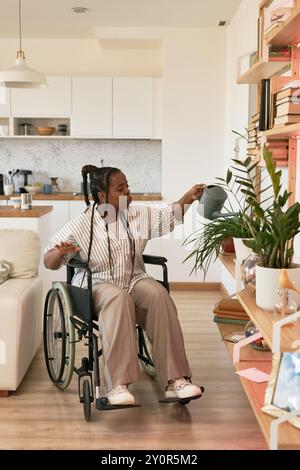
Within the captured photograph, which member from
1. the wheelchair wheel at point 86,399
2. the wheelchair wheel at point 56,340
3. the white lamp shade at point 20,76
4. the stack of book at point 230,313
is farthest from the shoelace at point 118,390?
the white lamp shade at point 20,76

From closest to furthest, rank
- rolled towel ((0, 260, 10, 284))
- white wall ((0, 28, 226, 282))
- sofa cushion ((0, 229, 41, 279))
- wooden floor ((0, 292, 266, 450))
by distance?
1. wooden floor ((0, 292, 266, 450))
2. rolled towel ((0, 260, 10, 284))
3. sofa cushion ((0, 229, 41, 279))
4. white wall ((0, 28, 226, 282))

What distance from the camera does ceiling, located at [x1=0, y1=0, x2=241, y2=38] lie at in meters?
5.17

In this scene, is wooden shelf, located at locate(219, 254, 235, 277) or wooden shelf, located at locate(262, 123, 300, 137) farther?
wooden shelf, located at locate(219, 254, 235, 277)

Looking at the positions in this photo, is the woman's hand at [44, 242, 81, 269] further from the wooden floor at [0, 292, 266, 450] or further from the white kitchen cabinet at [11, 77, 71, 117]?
the white kitchen cabinet at [11, 77, 71, 117]

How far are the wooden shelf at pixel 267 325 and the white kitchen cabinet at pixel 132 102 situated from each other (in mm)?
4174

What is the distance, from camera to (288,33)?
9.02 ft

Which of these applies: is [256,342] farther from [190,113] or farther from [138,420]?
[190,113]

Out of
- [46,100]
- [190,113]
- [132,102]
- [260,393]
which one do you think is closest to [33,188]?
[46,100]

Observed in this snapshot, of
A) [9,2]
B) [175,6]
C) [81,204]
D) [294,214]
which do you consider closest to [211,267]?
[81,204]

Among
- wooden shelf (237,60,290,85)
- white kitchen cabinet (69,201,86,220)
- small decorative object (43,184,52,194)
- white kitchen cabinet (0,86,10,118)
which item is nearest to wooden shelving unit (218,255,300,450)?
wooden shelf (237,60,290,85)

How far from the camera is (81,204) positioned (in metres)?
6.23

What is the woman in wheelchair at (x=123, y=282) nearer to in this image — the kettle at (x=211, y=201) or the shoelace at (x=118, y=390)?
the shoelace at (x=118, y=390)

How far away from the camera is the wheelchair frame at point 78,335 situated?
2.93m

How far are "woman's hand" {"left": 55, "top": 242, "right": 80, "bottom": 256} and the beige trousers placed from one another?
0.70 ft
